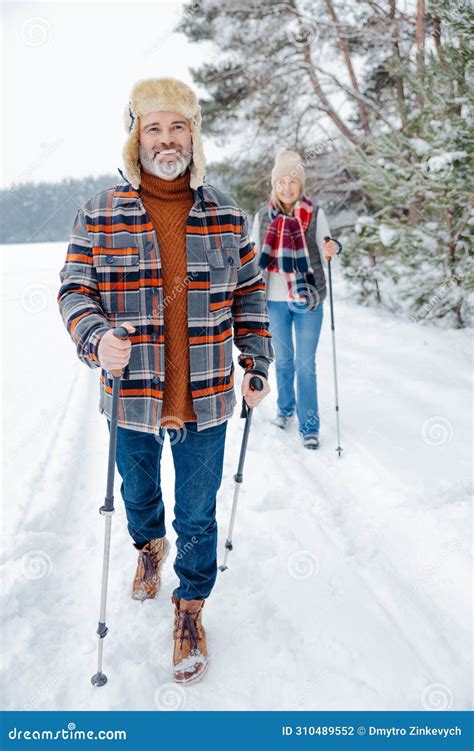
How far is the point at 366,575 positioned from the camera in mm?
2758

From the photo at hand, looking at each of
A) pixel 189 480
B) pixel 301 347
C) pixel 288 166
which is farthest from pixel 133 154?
pixel 301 347

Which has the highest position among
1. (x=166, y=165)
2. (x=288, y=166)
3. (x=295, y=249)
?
(x=288, y=166)

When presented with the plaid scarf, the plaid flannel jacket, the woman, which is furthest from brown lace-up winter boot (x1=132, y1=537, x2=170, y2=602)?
the plaid scarf

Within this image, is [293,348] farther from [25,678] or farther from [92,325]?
[25,678]

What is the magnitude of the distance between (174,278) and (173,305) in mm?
105

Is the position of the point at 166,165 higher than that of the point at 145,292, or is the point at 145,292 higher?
the point at 166,165

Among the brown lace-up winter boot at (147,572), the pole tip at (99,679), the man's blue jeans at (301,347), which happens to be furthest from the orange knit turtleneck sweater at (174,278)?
the man's blue jeans at (301,347)

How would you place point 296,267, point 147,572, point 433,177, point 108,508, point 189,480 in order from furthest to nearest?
point 433,177
point 296,267
point 147,572
point 189,480
point 108,508

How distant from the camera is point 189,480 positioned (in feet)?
7.06

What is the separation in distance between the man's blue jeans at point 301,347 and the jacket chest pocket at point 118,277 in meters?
2.45

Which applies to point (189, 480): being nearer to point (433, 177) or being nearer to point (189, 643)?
point (189, 643)

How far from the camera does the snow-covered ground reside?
2123mm

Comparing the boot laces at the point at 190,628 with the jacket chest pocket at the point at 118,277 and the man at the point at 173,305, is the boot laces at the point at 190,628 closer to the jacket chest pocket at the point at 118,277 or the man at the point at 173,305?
the man at the point at 173,305

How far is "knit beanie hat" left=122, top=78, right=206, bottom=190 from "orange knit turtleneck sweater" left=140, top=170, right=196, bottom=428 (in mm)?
62
